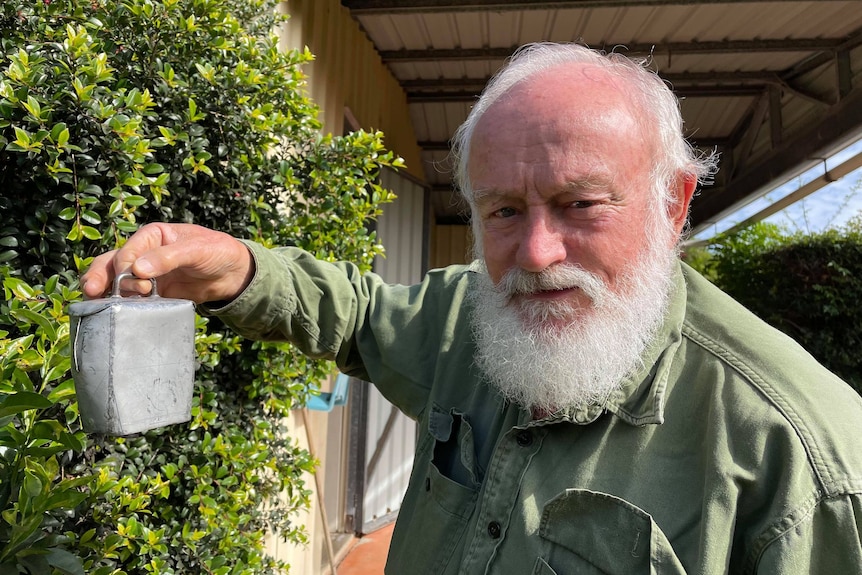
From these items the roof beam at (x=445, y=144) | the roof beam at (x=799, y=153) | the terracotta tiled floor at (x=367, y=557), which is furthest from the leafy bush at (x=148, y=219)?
the roof beam at (x=445, y=144)

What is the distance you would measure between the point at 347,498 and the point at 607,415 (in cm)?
446

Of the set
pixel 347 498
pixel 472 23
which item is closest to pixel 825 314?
pixel 472 23

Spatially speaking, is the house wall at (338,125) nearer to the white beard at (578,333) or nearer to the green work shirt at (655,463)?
the green work shirt at (655,463)

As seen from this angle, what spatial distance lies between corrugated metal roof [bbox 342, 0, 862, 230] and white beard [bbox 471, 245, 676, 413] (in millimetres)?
3545

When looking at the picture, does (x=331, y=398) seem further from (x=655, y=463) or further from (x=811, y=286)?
(x=811, y=286)

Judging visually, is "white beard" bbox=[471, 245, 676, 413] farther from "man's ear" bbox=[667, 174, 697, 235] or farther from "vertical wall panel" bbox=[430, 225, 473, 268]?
"vertical wall panel" bbox=[430, 225, 473, 268]

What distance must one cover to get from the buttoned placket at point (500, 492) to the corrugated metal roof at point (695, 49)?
3.78m

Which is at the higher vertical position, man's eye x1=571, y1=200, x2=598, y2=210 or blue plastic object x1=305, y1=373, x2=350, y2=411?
man's eye x1=571, y1=200, x2=598, y2=210

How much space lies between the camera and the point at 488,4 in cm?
440

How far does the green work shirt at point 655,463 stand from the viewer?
110 cm

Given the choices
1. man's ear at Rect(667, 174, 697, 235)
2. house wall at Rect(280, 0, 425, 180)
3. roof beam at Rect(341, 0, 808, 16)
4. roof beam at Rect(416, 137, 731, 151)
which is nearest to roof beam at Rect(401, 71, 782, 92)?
house wall at Rect(280, 0, 425, 180)

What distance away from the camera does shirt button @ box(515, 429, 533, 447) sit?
1.37 metres

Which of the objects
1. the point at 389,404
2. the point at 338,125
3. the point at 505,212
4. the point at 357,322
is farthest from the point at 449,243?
the point at 505,212

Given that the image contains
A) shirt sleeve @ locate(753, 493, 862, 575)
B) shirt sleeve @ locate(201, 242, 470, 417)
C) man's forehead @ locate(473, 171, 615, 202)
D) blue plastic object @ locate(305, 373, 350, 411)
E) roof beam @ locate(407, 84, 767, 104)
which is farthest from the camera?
roof beam @ locate(407, 84, 767, 104)
